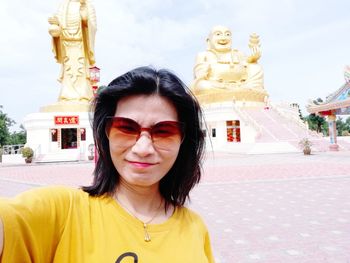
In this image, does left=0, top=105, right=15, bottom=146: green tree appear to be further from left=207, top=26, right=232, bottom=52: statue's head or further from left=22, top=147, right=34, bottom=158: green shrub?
left=207, top=26, right=232, bottom=52: statue's head

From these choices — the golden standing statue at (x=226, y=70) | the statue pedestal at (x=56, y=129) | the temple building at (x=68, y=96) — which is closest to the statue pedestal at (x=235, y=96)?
the golden standing statue at (x=226, y=70)

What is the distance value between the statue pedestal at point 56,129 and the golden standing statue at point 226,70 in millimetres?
12255

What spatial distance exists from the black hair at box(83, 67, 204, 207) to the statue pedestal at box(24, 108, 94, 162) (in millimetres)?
19338

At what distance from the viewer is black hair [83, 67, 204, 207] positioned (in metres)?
1.15

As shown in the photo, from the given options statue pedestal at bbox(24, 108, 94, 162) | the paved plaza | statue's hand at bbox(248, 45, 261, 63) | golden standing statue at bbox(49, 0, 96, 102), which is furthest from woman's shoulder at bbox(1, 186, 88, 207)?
statue's hand at bbox(248, 45, 261, 63)

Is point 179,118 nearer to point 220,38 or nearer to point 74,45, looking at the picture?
point 74,45

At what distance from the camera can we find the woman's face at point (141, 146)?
3.67 ft

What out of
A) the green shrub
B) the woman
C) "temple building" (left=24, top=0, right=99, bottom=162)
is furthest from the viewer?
"temple building" (left=24, top=0, right=99, bottom=162)

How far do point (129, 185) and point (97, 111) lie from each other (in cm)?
34

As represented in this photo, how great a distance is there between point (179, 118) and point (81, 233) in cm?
57

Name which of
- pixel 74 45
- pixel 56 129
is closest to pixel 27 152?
pixel 56 129

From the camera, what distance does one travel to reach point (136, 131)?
113 centimetres

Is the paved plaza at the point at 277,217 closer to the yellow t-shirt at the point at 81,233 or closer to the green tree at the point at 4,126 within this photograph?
the yellow t-shirt at the point at 81,233

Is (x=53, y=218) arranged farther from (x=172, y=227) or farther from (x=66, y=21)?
(x=66, y=21)
